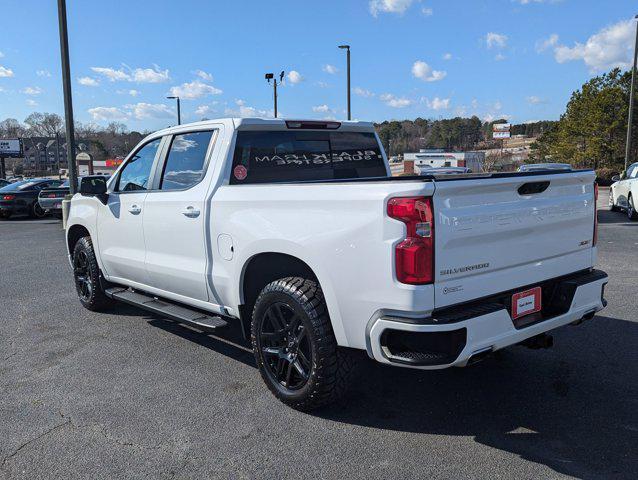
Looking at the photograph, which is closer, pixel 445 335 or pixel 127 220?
pixel 445 335

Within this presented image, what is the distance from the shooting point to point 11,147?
204 ft

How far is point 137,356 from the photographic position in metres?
4.89

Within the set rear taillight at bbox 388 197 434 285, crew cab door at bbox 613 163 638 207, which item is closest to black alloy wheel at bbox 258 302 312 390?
rear taillight at bbox 388 197 434 285

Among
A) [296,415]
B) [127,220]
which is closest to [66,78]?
[127,220]

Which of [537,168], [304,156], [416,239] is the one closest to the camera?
[416,239]

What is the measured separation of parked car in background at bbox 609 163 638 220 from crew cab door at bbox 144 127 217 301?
13.2 m

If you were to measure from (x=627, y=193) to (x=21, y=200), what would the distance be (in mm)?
20378

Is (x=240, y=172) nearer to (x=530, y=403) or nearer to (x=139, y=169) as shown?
(x=139, y=169)

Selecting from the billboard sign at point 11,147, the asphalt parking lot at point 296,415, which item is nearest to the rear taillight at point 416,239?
the asphalt parking lot at point 296,415

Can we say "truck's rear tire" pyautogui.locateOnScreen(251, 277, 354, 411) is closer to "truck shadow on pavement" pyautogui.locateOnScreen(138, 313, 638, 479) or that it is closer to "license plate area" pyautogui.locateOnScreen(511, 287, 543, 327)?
"truck shadow on pavement" pyautogui.locateOnScreen(138, 313, 638, 479)

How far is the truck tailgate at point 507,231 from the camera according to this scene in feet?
→ 9.88

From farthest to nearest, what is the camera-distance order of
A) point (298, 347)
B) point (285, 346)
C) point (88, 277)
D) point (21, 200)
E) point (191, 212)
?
point (21, 200), point (88, 277), point (191, 212), point (285, 346), point (298, 347)

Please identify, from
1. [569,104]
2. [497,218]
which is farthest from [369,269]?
[569,104]

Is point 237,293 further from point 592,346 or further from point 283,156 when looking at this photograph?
point 592,346
